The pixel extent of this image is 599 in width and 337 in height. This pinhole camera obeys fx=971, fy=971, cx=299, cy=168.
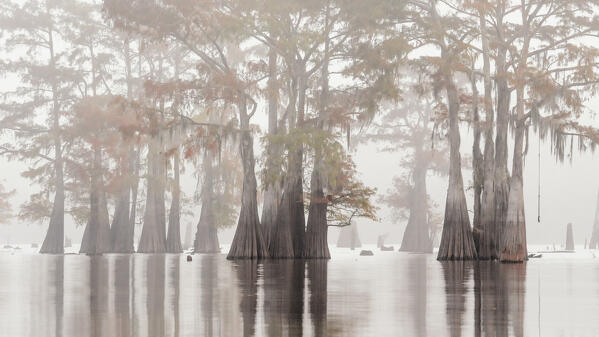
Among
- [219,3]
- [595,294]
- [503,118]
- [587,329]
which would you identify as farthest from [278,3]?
[587,329]

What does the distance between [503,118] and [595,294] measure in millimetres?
23603

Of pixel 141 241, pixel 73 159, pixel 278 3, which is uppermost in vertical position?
pixel 278 3

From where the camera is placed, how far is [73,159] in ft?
189

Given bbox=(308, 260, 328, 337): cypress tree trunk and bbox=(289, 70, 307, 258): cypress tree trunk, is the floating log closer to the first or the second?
bbox=(289, 70, 307, 258): cypress tree trunk

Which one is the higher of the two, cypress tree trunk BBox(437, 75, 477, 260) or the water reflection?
cypress tree trunk BBox(437, 75, 477, 260)

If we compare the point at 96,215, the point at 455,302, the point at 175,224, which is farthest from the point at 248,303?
the point at 175,224

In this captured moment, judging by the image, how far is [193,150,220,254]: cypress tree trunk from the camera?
59.7 meters

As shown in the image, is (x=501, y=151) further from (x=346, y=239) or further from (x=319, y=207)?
(x=346, y=239)

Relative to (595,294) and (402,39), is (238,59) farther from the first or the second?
(595,294)

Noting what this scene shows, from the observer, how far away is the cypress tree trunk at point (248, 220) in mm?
36469

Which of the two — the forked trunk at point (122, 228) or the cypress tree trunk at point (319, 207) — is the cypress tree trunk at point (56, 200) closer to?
the forked trunk at point (122, 228)

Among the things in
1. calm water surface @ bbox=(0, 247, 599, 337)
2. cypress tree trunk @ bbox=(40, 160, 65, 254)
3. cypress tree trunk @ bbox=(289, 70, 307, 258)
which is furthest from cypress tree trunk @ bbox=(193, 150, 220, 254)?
calm water surface @ bbox=(0, 247, 599, 337)

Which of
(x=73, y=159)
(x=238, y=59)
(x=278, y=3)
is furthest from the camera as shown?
(x=238, y=59)

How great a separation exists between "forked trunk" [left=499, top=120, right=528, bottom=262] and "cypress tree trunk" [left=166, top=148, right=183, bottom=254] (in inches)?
1024
